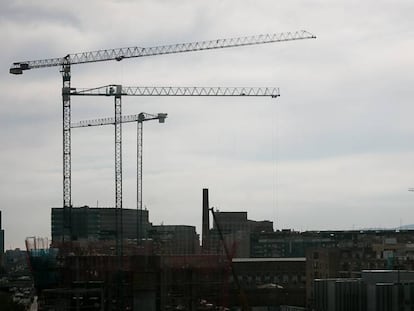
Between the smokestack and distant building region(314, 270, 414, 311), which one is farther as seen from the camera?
the smokestack

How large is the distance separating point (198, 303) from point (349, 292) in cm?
3201

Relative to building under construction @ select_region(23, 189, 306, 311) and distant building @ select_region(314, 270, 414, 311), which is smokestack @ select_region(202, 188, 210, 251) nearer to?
building under construction @ select_region(23, 189, 306, 311)

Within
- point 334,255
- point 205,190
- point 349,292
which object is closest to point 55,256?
point 334,255

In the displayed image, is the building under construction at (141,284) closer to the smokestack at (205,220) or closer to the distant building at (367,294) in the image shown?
the distant building at (367,294)

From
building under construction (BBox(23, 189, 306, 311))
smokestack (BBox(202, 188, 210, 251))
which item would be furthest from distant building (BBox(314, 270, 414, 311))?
smokestack (BBox(202, 188, 210, 251))

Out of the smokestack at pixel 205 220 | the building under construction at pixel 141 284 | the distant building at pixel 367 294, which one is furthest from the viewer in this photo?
the smokestack at pixel 205 220

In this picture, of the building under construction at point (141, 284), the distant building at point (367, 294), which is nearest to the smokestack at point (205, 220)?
the building under construction at point (141, 284)

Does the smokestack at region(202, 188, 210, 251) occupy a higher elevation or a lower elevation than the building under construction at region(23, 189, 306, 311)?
higher

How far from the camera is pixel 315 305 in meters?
60.1

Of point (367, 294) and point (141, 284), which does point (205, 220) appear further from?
point (367, 294)

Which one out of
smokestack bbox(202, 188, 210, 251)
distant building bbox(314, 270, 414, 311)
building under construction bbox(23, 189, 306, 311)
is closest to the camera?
distant building bbox(314, 270, 414, 311)

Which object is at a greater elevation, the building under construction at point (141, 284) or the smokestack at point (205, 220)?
the smokestack at point (205, 220)

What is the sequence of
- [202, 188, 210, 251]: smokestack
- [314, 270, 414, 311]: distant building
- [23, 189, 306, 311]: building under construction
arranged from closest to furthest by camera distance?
[314, 270, 414, 311]: distant building → [23, 189, 306, 311]: building under construction → [202, 188, 210, 251]: smokestack

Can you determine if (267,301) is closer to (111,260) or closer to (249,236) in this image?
(111,260)
